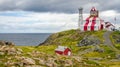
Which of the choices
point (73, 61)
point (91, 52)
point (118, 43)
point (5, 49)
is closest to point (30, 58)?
point (5, 49)

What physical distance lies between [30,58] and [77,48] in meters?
106

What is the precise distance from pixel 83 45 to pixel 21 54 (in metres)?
113

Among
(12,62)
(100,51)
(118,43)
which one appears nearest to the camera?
(12,62)

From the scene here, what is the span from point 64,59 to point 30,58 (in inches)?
397

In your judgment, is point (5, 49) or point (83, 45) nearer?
point (5, 49)

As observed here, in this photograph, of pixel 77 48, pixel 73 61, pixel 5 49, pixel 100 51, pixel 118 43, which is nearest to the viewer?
pixel 5 49

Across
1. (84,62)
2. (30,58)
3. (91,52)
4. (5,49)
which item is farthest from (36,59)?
(91,52)

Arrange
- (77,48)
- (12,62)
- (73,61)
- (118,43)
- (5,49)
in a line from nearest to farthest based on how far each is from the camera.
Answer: (12,62), (5,49), (73,61), (77,48), (118,43)

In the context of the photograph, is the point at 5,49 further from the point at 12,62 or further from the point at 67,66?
the point at 67,66

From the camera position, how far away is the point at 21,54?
2965 inches

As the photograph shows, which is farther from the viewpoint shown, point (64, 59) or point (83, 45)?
point (83, 45)

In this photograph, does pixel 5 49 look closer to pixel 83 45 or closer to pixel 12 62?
pixel 12 62

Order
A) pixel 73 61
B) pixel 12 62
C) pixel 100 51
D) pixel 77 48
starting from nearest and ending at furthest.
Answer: pixel 12 62
pixel 73 61
pixel 100 51
pixel 77 48

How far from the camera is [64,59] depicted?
78750 mm
